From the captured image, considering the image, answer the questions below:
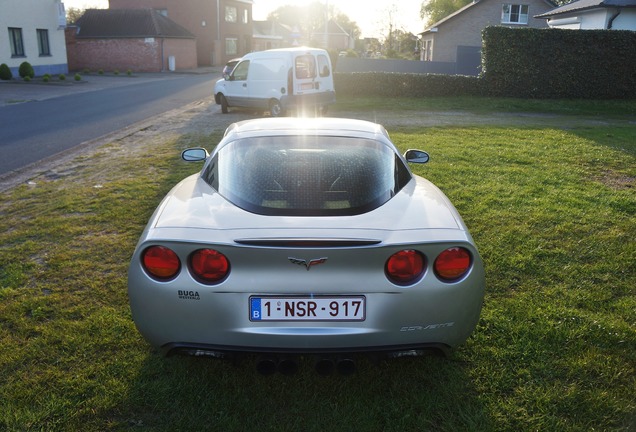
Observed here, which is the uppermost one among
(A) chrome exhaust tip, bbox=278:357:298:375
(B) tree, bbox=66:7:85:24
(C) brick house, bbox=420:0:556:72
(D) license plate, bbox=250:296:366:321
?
(B) tree, bbox=66:7:85:24

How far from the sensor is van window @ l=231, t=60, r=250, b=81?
1803 centimetres

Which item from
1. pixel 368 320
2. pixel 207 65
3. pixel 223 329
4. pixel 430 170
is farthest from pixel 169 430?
pixel 207 65

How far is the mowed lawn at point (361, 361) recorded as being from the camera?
2928 mm

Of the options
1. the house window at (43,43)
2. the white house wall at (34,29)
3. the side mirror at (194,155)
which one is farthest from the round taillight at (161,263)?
the house window at (43,43)

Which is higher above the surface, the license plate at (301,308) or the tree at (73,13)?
the tree at (73,13)

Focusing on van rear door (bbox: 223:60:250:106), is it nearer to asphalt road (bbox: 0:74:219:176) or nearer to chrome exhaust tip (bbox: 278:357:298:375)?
asphalt road (bbox: 0:74:219:176)

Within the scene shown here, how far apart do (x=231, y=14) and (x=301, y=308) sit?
6255 cm

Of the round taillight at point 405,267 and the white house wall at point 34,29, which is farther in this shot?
the white house wall at point 34,29

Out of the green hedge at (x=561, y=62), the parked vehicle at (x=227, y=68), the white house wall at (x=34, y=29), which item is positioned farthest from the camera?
the white house wall at (x=34, y=29)

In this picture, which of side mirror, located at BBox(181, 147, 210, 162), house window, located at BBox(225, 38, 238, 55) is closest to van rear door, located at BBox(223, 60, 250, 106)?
side mirror, located at BBox(181, 147, 210, 162)

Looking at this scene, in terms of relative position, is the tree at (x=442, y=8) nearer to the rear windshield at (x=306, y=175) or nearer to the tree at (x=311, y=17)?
the tree at (x=311, y=17)

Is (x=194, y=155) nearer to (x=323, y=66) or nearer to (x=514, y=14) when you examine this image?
(x=323, y=66)

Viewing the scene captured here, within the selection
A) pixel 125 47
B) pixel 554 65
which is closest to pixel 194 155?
pixel 554 65

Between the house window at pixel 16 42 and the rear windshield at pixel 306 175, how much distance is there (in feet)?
115
